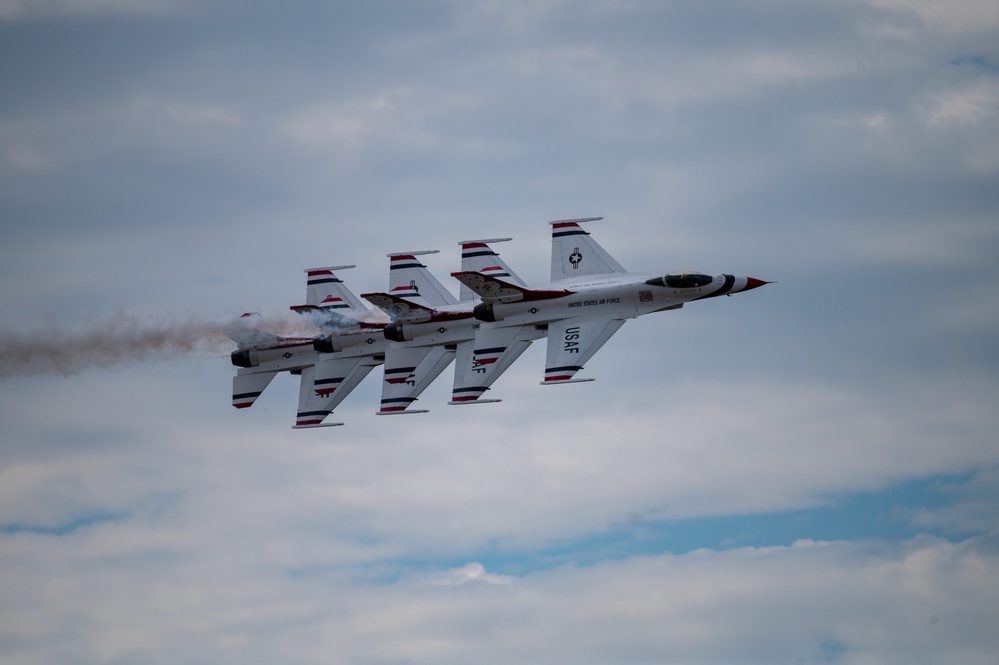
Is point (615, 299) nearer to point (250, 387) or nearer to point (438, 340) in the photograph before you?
point (438, 340)

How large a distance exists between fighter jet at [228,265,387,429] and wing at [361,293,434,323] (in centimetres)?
271

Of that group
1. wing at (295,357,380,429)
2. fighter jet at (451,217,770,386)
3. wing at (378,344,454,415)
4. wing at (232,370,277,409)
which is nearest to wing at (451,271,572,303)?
fighter jet at (451,217,770,386)

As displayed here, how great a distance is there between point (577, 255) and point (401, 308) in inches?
392

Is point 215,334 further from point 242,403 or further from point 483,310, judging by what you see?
point 483,310

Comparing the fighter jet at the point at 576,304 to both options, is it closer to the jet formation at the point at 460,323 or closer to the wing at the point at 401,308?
the jet formation at the point at 460,323

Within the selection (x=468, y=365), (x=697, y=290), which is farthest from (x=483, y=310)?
(x=697, y=290)

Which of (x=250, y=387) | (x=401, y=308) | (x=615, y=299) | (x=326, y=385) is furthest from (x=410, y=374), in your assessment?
(x=615, y=299)

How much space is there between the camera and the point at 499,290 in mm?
114000

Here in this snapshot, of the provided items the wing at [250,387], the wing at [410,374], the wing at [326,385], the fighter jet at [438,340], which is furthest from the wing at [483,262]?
the wing at [250,387]

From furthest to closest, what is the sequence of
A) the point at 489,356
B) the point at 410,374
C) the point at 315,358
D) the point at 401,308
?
the point at 315,358 < the point at 410,374 < the point at 401,308 < the point at 489,356

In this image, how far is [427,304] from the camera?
119438mm

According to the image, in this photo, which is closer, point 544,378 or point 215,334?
point 544,378

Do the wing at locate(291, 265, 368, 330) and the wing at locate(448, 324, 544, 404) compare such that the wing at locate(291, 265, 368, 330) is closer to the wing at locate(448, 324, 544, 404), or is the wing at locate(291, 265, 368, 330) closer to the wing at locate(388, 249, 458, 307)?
the wing at locate(388, 249, 458, 307)

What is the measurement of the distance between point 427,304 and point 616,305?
38.7 feet
